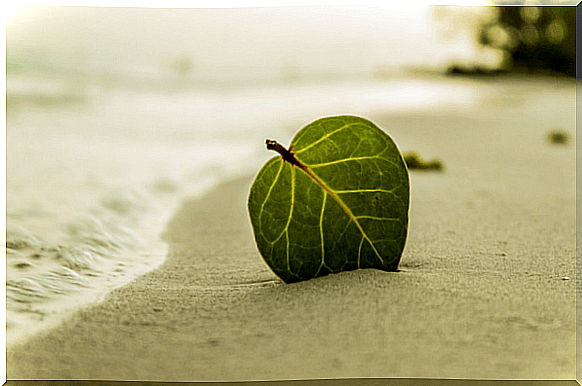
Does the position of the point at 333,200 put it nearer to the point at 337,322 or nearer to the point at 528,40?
the point at 337,322

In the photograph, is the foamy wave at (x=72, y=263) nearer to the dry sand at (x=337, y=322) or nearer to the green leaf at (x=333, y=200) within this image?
the dry sand at (x=337, y=322)

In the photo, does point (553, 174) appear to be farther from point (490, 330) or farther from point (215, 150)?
point (215, 150)

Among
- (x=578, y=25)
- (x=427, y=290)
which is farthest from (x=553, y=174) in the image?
(x=427, y=290)

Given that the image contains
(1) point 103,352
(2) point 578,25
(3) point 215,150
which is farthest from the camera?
(3) point 215,150

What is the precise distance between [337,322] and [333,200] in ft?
0.32

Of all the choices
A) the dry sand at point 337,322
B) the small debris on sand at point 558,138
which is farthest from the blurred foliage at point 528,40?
the dry sand at point 337,322

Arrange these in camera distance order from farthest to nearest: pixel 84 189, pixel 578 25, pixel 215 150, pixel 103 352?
pixel 215 150
pixel 84 189
pixel 578 25
pixel 103 352

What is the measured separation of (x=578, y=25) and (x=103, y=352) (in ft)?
1.91

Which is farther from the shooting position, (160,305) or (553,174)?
(553,174)

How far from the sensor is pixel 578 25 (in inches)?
22.7

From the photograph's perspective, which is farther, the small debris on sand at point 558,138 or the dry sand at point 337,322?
the small debris on sand at point 558,138

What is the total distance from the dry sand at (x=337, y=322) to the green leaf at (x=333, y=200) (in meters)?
0.02

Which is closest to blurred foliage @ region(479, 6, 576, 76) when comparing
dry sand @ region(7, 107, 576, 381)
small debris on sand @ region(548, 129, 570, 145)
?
small debris on sand @ region(548, 129, 570, 145)

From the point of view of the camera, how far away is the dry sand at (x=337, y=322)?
1.06ft
